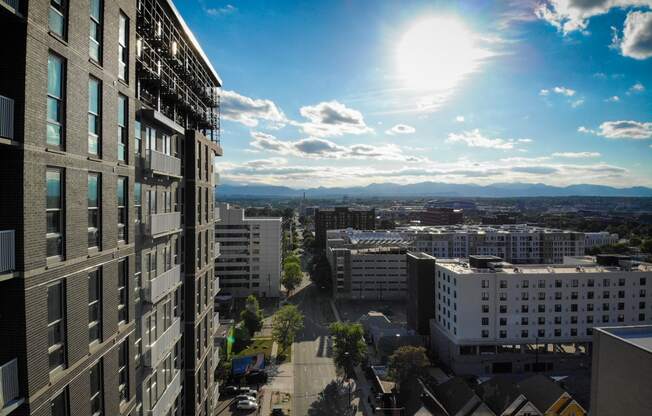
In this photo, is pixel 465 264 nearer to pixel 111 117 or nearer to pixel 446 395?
pixel 446 395

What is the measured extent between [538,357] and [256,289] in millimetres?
41386

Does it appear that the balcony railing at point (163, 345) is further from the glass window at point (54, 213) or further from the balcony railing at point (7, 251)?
the balcony railing at point (7, 251)

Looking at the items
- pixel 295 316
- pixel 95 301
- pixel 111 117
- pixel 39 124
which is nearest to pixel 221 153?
pixel 111 117

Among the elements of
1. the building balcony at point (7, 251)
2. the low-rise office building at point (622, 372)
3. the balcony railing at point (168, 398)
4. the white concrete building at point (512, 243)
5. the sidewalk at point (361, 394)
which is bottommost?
the sidewalk at point (361, 394)

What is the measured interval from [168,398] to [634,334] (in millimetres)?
14171

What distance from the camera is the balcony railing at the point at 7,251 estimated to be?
5.05 metres

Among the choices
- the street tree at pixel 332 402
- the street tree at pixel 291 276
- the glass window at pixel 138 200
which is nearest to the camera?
the glass window at pixel 138 200

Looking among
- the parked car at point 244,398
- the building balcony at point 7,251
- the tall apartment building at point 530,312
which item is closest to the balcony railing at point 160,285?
the building balcony at point 7,251

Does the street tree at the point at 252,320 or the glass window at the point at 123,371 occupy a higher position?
the glass window at the point at 123,371

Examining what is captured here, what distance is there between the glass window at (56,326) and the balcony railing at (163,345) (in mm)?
4668

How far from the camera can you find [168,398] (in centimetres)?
1245

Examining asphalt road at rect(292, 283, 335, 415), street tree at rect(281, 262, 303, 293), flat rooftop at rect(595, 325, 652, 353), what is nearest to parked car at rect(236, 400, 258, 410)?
asphalt road at rect(292, 283, 335, 415)

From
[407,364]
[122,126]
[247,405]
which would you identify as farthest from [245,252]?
[122,126]

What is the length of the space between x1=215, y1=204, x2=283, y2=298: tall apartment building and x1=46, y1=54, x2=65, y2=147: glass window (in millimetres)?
58010
